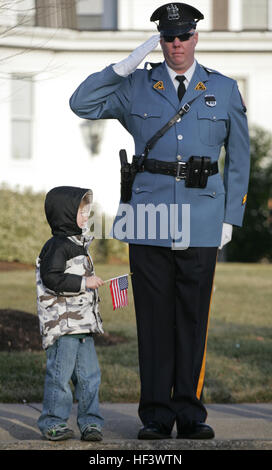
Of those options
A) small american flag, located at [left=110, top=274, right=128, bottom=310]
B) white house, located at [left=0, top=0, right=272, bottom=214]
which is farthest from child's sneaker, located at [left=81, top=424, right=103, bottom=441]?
white house, located at [left=0, top=0, right=272, bottom=214]

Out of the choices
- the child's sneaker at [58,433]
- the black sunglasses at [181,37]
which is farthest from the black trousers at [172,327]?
the black sunglasses at [181,37]

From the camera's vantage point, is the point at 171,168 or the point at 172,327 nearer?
the point at 171,168

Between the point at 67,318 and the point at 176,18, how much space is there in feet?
5.31

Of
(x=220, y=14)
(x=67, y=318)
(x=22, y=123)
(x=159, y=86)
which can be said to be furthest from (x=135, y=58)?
(x=220, y=14)

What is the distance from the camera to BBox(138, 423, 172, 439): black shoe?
4609 mm

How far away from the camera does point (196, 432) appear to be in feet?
15.3

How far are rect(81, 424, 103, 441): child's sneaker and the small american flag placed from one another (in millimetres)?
615

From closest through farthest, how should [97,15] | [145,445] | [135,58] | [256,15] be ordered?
1. [145,445]
2. [135,58]
3. [256,15]
4. [97,15]

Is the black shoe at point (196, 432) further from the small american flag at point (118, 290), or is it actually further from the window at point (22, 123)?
the window at point (22, 123)

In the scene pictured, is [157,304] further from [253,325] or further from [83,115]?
[253,325]

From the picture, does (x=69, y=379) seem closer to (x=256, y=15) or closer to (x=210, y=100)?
(x=210, y=100)

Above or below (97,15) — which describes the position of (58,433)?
below

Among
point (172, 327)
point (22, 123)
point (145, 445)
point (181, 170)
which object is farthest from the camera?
point (22, 123)

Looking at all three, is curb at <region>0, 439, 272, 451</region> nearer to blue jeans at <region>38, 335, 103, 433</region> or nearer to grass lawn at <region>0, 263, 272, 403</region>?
blue jeans at <region>38, 335, 103, 433</region>
